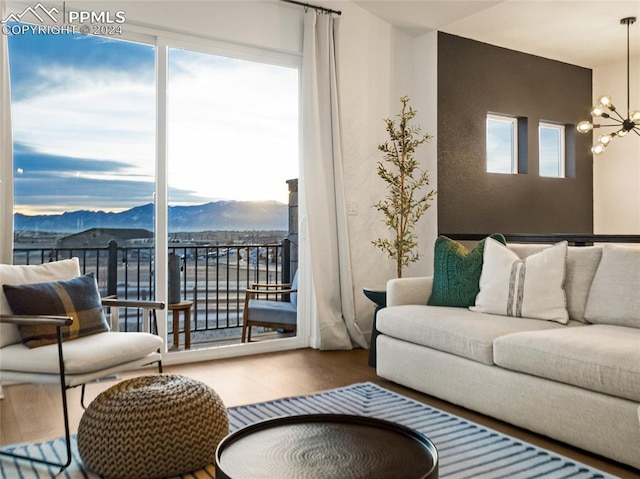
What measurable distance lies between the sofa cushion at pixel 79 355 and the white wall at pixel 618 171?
18.4ft

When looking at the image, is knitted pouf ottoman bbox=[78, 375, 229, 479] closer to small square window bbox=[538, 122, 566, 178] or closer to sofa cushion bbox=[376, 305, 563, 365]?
sofa cushion bbox=[376, 305, 563, 365]

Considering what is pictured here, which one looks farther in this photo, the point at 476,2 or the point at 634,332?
the point at 476,2

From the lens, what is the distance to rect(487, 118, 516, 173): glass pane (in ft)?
18.8

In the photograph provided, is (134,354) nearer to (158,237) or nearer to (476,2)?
(158,237)

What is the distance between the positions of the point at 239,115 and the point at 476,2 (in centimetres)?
212

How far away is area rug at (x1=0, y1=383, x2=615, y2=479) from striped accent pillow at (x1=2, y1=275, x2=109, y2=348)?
49 centimetres

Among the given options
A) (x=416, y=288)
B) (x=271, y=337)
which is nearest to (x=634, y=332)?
(x=416, y=288)

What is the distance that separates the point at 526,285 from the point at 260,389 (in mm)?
1695

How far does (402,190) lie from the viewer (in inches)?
183

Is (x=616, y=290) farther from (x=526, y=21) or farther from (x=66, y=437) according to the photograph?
(x=526, y=21)

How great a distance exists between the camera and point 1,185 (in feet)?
11.0

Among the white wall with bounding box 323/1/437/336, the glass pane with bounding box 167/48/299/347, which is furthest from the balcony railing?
the white wall with bounding box 323/1/437/336

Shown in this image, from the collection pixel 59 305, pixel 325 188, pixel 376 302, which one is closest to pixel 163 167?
pixel 325 188

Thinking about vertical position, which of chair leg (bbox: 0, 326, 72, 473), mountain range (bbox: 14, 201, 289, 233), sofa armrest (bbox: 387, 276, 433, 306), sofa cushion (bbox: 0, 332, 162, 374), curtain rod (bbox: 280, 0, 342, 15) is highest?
curtain rod (bbox: 280, 0, 342, 15)
